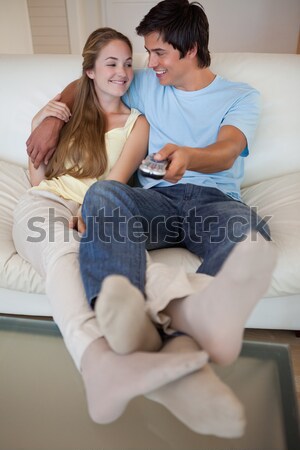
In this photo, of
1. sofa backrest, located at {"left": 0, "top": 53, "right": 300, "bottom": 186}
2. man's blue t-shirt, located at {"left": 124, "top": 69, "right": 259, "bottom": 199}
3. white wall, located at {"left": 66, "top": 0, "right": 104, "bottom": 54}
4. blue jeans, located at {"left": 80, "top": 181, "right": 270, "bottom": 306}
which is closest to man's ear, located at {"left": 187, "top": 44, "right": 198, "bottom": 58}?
man's blue t-shirt, located at {"left": 124, "top": 69, "right": 259, "bottom": 199}

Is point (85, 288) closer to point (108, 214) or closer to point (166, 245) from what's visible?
point (108, 214)

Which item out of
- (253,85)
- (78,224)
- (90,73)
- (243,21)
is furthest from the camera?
(243,21)

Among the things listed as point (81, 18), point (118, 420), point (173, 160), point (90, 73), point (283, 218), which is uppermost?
point (81, 18)

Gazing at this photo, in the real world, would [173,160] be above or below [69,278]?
above

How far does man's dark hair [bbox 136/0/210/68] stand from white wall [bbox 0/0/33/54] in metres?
1.98

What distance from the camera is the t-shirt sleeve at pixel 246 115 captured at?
3.94ft

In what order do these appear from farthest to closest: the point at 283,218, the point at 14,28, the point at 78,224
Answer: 1. the point at 14,28
2. the point at 283,218
3. the point at 78,224

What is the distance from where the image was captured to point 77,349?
27.3 inches

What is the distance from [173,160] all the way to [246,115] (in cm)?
46

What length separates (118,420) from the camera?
798 mm

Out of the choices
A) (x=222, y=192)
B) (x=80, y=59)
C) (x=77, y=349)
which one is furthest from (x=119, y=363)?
(x=80, y=59)

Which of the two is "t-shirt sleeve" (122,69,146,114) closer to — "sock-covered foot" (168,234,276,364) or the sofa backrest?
the sofa backrest

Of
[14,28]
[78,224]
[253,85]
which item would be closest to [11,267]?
[78,224]

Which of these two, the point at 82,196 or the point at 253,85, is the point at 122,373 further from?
the point at 253,85
